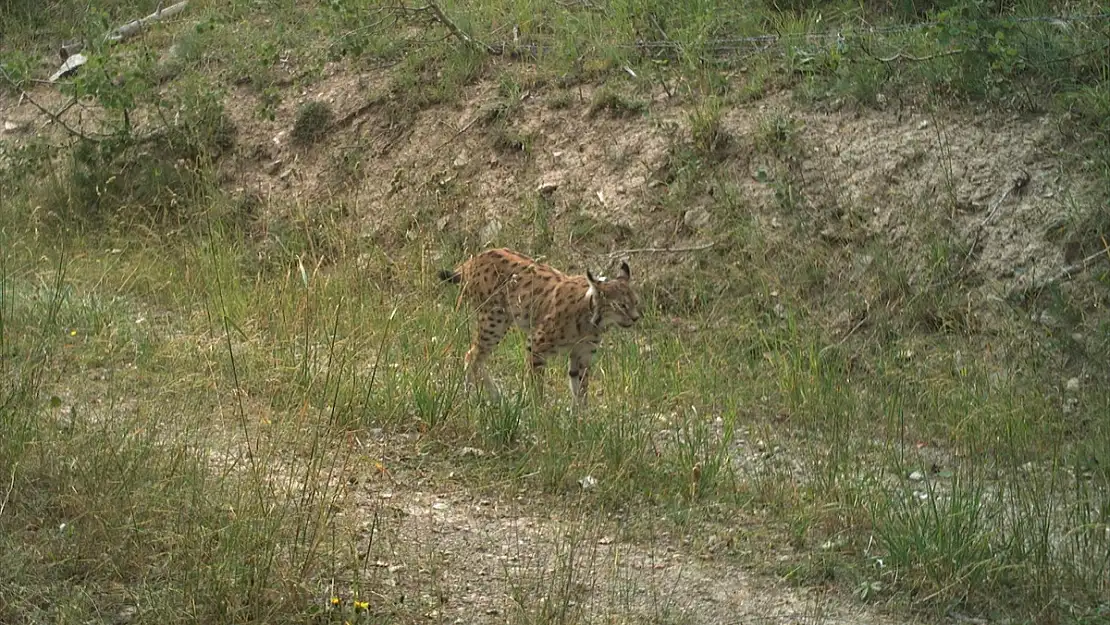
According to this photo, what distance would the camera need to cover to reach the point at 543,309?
30.5 feet

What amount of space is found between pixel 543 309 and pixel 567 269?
2002 millimetres

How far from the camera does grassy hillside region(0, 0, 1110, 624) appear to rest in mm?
5820

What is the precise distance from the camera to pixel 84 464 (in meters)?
5.93

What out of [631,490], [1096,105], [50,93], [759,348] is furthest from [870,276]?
[50,93]

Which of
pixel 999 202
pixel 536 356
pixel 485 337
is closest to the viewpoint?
pixel 536 356

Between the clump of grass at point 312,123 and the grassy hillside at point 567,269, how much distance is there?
35 mm

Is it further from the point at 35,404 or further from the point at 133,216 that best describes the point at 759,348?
the point at 133,216

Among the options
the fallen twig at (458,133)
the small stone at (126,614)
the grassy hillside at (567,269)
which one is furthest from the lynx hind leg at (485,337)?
the small stone at (126,614)

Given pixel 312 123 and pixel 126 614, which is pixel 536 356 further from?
pixel 312 123

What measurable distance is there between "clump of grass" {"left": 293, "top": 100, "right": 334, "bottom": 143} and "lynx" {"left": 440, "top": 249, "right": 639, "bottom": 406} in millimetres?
4298

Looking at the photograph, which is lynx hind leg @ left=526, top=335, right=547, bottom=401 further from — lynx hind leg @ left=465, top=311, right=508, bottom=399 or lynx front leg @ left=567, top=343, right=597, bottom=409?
lynx hind leg @ left=465, top=311, right=508, bottom=399

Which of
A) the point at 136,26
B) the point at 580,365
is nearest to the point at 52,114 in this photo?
the point at 136,26

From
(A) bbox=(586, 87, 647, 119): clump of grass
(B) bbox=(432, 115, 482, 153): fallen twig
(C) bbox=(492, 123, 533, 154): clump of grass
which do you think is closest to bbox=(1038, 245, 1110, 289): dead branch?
(A) bbox=(586, 87, 647, 119): clump of grass

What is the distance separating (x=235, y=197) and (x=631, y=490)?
728 cm
